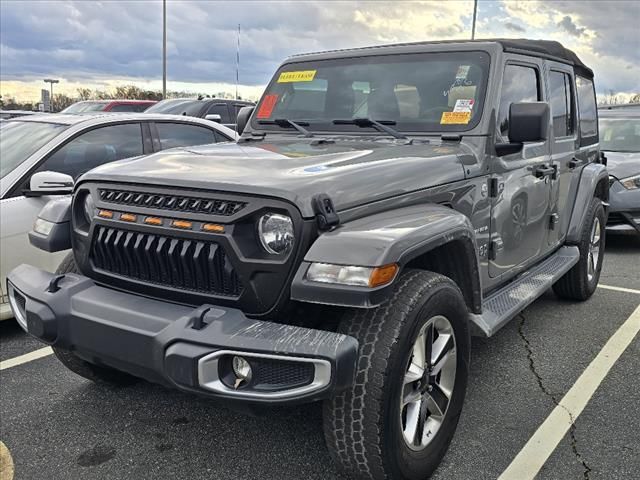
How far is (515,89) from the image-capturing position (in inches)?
150

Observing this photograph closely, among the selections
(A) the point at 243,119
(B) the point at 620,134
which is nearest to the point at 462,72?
(A) the point at 243,119

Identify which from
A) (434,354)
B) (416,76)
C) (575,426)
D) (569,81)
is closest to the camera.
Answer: (434,354)

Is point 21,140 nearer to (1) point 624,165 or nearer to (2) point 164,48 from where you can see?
(1) point 624,165

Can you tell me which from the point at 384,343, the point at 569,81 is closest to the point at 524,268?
the point at 569,81

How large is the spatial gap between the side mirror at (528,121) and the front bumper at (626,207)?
4844 millimetres

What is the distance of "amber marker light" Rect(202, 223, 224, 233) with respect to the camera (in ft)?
7.73

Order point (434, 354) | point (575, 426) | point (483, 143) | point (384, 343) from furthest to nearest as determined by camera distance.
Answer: point (483, 143)
point (575, 426)
point (434, 354)
point (384, 343)

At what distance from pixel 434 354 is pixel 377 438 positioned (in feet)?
1.71

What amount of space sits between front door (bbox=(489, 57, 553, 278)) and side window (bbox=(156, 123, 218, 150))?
9.67 feet

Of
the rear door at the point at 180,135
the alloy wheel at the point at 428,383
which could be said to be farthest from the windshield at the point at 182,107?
the alloy wheel at the point at 428,383

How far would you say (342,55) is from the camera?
4027mm

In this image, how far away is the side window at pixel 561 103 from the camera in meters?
4.44

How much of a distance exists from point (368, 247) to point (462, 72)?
71.4 inches

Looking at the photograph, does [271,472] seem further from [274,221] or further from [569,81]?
[569,81]
